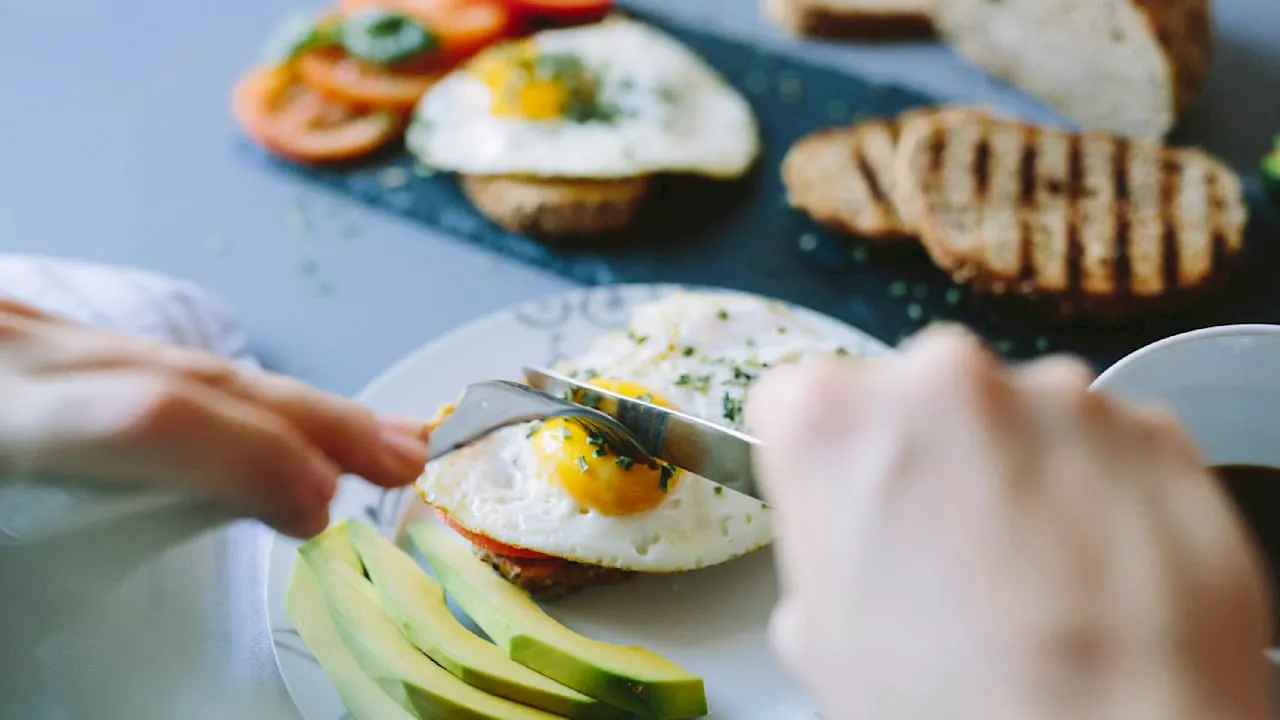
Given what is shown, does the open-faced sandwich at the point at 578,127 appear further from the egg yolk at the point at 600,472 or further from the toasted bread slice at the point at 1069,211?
the egg yolk at the point at 600,472

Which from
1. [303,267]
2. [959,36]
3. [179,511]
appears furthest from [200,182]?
[959,36]

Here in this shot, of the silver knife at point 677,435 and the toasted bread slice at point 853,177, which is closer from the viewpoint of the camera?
the silver knife at point 677,435

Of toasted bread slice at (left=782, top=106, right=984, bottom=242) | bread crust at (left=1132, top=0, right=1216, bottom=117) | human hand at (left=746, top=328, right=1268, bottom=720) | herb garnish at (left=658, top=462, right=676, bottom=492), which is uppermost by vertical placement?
human hand at (left=746, top=328, right=1268, bottom=720)

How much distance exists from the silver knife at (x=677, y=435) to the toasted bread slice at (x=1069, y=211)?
37.0 inches

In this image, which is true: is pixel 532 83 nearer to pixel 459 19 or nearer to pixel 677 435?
pixel 459 19

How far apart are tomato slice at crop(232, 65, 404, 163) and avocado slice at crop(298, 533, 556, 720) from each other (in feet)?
4.06

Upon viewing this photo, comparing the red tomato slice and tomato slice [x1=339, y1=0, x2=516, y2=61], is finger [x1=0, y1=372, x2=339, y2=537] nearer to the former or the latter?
the red tomato slice

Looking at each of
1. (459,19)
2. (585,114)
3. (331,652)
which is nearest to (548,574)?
(331,652)

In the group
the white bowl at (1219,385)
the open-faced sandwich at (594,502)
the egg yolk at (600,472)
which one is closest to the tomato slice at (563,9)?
the open-faced sandwich at (594,502)

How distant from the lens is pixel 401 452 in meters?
1.34

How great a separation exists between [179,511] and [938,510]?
0.78 metres

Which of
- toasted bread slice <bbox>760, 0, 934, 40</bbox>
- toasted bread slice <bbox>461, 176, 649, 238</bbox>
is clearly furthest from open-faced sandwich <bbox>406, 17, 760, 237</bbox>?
toasted bread slice <bbox>760, 0, 934, 40</bbox>

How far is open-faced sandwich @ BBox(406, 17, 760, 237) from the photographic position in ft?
7.70

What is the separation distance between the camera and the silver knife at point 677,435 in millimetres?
1205
